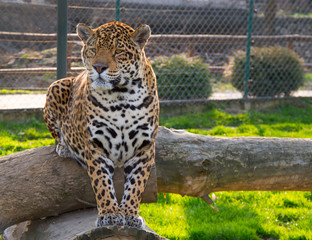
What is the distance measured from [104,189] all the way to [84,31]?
147 centimetres

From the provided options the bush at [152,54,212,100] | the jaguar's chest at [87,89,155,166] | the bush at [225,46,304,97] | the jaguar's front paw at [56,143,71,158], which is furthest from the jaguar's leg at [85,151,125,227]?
the bush at [225,46,304,97]

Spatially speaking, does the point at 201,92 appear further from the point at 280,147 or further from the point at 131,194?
the point at 131,194

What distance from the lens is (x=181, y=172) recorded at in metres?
4.84

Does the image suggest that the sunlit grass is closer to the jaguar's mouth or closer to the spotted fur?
the spotted fur

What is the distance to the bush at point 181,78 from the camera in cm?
1059

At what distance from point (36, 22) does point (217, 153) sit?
9.03 metres

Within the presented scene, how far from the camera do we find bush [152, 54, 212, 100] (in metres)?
10.6

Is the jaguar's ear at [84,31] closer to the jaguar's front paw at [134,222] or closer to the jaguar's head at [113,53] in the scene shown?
the jaguar's head at [113,53]

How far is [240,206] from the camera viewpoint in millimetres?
6270

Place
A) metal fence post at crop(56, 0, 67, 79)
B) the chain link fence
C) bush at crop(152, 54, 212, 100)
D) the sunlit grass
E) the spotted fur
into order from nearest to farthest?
the spotted fur → metal fence post at crop(56, 0, 67, 79) → the sunlit grass → the chain link fence → bush at crop(152, 54, 212, 100)

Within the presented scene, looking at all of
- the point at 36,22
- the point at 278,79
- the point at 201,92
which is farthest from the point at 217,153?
the point at 36,22

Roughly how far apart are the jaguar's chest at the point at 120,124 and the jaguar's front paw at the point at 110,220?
60cm

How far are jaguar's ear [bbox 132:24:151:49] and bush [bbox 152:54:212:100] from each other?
6425 mm

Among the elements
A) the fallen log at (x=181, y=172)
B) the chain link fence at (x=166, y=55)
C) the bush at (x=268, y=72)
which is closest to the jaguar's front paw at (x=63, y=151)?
the fallen log at (x=181, y=172)
